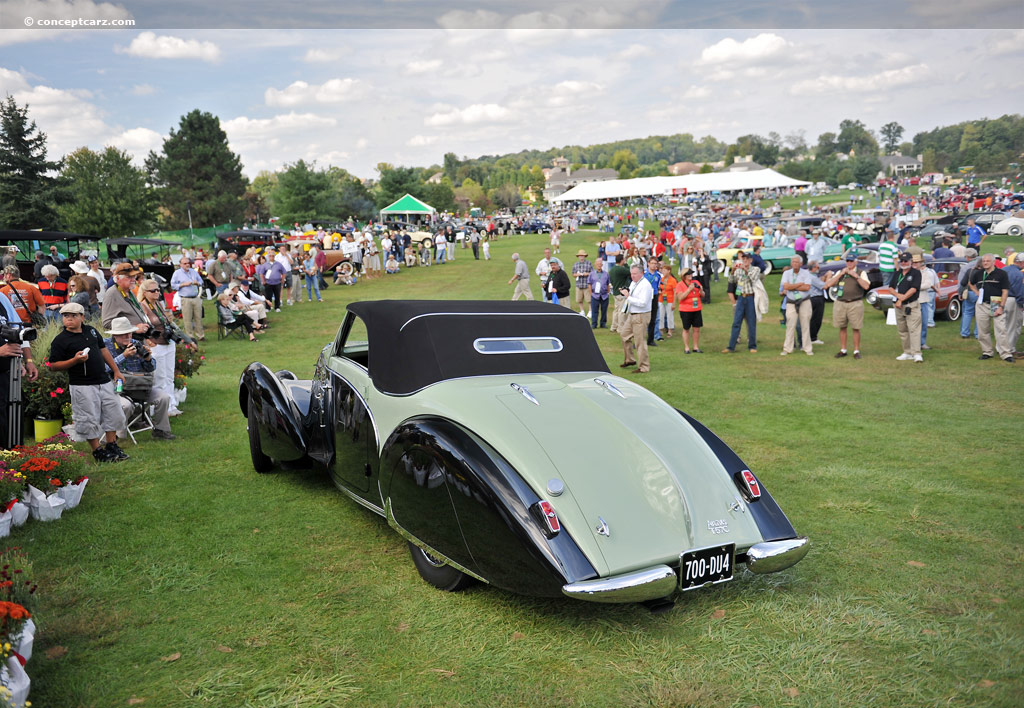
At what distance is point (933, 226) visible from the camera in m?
39.5

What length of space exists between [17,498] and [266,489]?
206 centimetres

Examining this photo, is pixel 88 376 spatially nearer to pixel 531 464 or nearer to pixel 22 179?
pixel 531 464

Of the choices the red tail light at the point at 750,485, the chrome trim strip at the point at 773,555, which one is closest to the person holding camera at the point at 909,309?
the red tail light at the point at 750,485

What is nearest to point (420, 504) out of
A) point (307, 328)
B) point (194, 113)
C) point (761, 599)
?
point (761, 599)

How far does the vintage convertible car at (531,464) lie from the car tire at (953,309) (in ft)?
49.4

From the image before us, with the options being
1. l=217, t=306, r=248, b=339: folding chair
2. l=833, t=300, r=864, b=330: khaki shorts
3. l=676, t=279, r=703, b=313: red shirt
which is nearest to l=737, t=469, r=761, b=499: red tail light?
l=676, t=279, r=703, b=313: red shirt

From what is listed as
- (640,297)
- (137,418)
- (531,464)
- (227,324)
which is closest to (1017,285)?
(640,297)

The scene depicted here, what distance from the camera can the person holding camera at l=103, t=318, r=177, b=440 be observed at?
335 inches

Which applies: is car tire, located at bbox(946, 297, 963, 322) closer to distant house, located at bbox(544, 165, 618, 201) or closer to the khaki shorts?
the khaki shorts

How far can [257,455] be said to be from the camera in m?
7.70

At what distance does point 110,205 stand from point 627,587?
2239 inches

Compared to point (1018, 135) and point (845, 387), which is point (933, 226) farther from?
point (1018, 135)

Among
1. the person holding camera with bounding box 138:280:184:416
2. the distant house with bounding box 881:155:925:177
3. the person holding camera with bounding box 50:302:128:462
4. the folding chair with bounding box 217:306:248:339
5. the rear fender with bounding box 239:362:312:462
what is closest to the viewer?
the rear fender with bounding box 239:362:312:462

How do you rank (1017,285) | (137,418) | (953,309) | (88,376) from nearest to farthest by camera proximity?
(88,376) → (137,418) → (1017,285) → (953,309)
